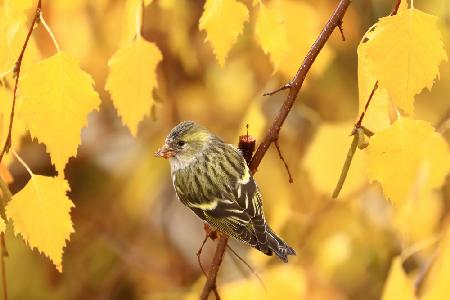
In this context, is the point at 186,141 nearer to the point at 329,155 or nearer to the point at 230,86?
the point at 329,155

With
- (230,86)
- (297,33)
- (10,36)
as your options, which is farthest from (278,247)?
(230,86)

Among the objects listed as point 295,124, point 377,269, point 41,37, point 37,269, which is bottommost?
point 37,269

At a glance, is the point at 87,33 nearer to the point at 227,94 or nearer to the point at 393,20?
the point at 227,94

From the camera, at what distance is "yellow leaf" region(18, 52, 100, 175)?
0.71 m

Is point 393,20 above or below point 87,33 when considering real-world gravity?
above

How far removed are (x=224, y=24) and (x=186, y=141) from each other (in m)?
0.17

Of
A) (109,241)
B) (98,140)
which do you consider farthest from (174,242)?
(98,140)

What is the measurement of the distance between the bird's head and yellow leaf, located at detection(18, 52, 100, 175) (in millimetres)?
147

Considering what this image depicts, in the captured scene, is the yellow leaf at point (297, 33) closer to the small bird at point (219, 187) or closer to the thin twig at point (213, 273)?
A: the small bird at point (219, 187)

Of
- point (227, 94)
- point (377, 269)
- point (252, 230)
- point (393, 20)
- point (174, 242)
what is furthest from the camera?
point (174, 242)

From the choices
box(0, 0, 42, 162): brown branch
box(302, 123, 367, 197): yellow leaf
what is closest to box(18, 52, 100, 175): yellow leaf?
box(0, 0, 42, 162): brown branch

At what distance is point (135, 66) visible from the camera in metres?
0.86

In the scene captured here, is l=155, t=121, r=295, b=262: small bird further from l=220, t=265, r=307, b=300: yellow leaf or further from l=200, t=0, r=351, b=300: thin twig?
l=220, t=265, r=307, b=300: yellow leaf

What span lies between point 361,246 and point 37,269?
2.54 feet
